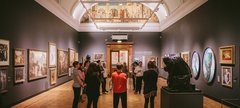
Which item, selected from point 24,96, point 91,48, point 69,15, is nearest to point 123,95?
point 24,96

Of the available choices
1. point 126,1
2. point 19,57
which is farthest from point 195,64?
point 19,57

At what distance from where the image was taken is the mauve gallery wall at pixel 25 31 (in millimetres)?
9992

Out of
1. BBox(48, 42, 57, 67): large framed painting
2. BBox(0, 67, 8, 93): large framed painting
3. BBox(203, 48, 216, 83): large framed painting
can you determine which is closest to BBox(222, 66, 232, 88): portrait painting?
BBox(203, 48, 216, 83): large framed painting

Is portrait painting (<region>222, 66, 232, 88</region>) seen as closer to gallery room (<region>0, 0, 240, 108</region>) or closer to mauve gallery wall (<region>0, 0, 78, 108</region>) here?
gallery room (<region>0, 0, 240, 108</region>)

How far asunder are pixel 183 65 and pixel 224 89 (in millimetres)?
4894

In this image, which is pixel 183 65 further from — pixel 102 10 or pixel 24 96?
pixel 102 10

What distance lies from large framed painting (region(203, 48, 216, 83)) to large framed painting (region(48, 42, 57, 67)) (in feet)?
30.1

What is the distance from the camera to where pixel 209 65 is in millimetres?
12594

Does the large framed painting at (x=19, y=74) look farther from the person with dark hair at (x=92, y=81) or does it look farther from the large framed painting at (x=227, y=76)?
the large framed painting at (x=227, y=76)

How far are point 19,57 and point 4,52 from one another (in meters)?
1.51

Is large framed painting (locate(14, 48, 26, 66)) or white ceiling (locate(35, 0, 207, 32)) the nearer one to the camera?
large framed painting (locate(14, 48, 26, 66))

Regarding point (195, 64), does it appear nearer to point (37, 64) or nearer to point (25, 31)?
point (37, 64)

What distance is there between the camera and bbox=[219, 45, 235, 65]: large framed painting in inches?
395

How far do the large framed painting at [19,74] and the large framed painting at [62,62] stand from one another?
6.19 meters
